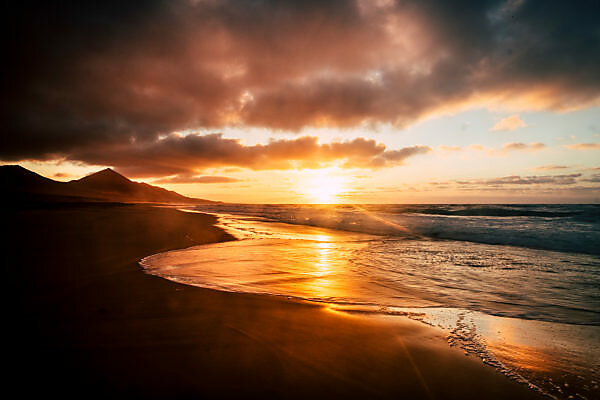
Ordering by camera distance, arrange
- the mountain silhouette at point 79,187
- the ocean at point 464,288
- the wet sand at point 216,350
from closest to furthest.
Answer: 1. the wet sand at point 216,350
2. the ocean at point 464,288
3. the mountain silhouette at point 79,187

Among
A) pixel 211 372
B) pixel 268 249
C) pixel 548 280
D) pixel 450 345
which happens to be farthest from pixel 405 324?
pixel 268 249

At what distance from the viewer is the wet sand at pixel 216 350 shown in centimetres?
260

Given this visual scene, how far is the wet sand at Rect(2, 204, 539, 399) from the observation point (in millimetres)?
2596

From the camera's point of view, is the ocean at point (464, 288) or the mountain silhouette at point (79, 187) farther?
the mountain silhouette at point (79, 187)

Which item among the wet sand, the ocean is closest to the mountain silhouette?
the ocean

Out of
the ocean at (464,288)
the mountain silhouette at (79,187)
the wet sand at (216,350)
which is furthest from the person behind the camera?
the mountain silhouette at (79,187)

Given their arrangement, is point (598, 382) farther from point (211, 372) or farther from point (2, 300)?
point (2, 300)

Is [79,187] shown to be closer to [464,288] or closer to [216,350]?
[216,350]

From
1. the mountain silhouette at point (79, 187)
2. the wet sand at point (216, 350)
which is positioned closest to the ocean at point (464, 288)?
the wet sand at point (216, 350)

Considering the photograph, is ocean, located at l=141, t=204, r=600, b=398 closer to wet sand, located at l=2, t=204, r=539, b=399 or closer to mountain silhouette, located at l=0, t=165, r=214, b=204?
wet sand, located at l=2, t=204, r=539, b=399

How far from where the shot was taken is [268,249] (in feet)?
35.4

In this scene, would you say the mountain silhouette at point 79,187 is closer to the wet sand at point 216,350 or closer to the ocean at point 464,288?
the ocean at point 464,288

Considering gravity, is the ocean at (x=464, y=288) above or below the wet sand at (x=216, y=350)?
below

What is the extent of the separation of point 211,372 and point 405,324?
2.73 meters
